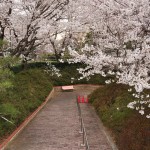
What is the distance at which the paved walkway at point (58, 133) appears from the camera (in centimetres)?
1316

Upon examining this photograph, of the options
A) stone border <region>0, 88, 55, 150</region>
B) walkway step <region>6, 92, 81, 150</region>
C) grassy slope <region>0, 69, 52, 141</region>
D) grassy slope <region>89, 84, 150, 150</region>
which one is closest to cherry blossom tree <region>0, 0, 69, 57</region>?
grassy slope <region>0, 69, 52, 141</region>

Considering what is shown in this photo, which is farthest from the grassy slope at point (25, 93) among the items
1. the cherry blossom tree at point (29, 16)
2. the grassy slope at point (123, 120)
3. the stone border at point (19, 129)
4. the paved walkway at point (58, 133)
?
the grassy slope at point (123, 120)

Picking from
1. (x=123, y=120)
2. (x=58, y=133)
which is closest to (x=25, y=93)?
(x=58, y=133)

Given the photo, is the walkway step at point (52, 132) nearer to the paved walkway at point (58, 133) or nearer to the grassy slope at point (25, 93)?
the paved walkway at point (58, 133)

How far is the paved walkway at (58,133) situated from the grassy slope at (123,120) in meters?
0.65

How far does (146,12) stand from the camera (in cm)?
1091

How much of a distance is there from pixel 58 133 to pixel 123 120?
3000mm

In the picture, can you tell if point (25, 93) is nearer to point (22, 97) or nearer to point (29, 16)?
point (22, 97)

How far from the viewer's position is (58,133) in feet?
50.0

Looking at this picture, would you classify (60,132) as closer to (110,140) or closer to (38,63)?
(110,140)

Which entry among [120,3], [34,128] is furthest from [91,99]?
[120,3]

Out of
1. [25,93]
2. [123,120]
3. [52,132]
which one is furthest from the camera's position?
[25,93]

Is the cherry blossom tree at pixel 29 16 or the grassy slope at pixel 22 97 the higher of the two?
the cherry blossom tree at pixel 29 16

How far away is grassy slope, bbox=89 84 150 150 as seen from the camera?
1173 centimetres
